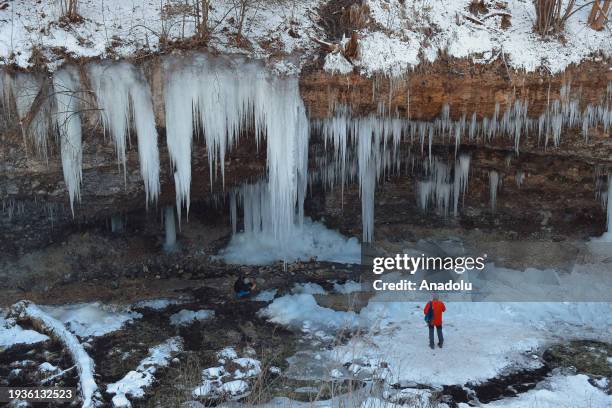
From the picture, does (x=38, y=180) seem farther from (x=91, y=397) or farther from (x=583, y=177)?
(x=583, y=177)

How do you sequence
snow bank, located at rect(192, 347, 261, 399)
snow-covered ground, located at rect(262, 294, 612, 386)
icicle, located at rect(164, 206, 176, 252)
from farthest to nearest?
1. icicle, located at rect(164, 206, 176, 252)
2. snow-covered ground, located at rect(262, 294, 612, 386)
3. snow bank, located at rect(192, 347, 261, 399)

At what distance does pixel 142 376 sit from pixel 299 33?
4.96 m

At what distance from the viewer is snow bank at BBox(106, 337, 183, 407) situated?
6.04 metres

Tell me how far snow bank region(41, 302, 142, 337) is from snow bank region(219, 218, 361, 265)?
96.9 inches

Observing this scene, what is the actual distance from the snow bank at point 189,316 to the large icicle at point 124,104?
7.38ft

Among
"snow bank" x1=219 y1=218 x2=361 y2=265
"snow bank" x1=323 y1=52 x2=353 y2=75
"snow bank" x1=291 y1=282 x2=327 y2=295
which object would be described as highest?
"snow bank" x1=323 y1=52 x2=353 y2=75

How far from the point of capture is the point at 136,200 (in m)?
8.99

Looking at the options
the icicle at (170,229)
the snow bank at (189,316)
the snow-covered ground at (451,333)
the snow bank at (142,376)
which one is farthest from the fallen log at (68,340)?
the icicle at (170,229)

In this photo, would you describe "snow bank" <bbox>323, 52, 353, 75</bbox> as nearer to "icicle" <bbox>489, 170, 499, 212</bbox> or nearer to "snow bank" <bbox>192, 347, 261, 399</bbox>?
"icicle" <bbox>489, 170, 499, 212</bbox>

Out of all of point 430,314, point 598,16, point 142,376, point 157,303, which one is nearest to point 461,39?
point 598,16

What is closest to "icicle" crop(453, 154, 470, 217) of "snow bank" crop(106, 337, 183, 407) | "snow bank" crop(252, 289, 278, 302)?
"snow bank" crop(252, 289, 278, 302)

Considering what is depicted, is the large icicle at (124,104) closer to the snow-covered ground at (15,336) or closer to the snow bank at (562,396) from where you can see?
the snow-covered ground at (15,336)

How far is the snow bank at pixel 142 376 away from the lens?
604cm

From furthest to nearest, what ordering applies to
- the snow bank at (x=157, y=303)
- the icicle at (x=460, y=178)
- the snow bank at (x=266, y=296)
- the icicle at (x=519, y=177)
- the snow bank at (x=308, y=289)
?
the icicle at (x=519, y=177)
the icicle at (x=460, y=178)
the snow bank at (x=308, y=289)
the snow bank at (x=266, y=296)
the snow bank at (x=157, y=303)
